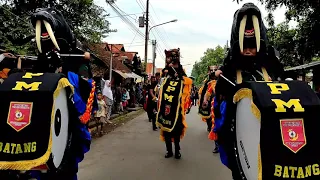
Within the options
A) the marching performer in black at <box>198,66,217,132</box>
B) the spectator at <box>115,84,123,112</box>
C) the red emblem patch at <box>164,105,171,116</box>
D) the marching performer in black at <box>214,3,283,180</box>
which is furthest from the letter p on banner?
the spectator at <box>115,84,123,112</box>

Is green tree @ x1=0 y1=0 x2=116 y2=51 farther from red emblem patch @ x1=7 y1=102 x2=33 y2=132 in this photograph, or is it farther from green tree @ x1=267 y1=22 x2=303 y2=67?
green tree @ x1=267 y1=22 x2=303 y2=67

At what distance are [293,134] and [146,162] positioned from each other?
373 cm

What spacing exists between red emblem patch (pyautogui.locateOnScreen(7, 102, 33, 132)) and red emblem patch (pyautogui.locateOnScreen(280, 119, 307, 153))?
74.0 inches

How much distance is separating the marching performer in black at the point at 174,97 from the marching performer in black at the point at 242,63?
94.9 inches

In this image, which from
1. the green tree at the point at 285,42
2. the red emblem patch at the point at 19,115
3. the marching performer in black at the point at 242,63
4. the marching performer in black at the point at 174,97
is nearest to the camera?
the red emblem patch at the point at 19,115

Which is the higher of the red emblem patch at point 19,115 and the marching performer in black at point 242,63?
the marching performer in black at point 242,63

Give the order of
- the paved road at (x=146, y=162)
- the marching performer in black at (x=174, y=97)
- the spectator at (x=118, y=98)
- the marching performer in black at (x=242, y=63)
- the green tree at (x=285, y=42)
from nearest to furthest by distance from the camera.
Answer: the marching performer in black at (x=242, y=63) → the paved road at (x=146, y=162) → the marching performer in black at (x=174, y=97) → the spectator at (x=118, y=98) → the green tree at (x=285, y=42)

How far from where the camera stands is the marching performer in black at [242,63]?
327 centimetres

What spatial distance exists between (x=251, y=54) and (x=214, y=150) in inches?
151

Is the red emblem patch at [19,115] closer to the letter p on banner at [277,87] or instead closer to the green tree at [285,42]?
the letter p on banner at [277,87]

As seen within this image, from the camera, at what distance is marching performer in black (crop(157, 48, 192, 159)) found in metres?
6.09

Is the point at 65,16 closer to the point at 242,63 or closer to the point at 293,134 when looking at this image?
the point at 242,63

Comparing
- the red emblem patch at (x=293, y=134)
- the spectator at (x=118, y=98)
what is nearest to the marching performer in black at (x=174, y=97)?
the red emblem patch at (x=293, y=134)

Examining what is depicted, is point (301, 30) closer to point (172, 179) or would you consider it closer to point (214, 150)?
point (214, 150)
